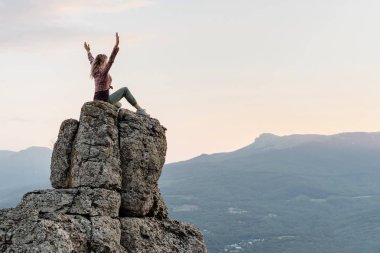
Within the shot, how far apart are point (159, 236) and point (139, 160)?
11.4ft

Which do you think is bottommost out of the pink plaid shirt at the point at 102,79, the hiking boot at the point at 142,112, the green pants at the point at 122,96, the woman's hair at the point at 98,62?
the hiking boot at the point at 142,112

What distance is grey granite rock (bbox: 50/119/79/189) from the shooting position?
2722 cm

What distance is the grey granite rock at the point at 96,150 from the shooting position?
25.5 meters

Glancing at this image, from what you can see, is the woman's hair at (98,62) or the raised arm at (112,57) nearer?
the raised arm at (112,57)

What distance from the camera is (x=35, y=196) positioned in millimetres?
24344

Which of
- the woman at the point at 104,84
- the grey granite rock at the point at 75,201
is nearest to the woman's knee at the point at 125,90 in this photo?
the woman at the point at 104,84

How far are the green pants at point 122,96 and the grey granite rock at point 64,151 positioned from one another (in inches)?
93.6

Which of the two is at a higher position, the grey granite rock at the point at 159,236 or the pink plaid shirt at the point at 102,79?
the pink plaid shirt at the point at 102,79

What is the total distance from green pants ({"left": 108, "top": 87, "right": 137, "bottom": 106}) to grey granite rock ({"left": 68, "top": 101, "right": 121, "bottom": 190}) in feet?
6.32

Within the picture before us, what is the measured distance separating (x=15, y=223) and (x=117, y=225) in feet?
14.1

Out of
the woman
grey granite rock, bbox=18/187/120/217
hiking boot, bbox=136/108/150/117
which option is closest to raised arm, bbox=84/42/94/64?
the woman

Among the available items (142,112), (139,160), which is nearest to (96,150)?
(139,160)

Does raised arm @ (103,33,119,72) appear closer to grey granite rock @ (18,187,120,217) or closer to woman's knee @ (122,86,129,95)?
woman's knee @ (122,86,129,95)

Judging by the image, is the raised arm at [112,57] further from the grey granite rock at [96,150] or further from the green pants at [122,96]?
the grey granite rock at [96,150]
